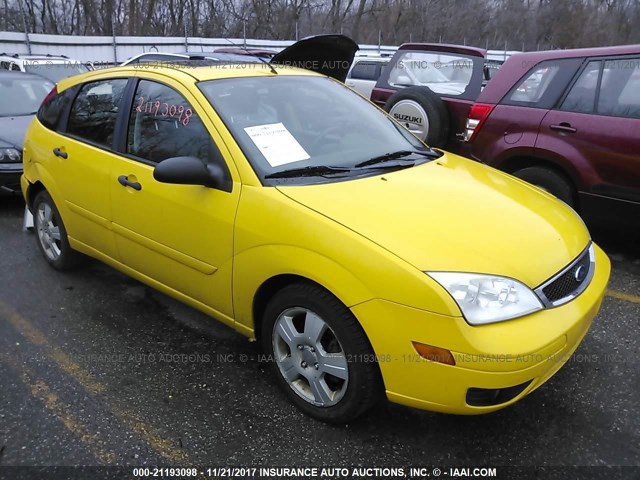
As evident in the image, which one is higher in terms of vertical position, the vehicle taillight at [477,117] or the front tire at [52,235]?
the vehicle taillight at [477,117]

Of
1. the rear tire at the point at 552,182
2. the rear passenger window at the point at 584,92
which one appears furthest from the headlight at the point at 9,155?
the rear passenger window at the point at 584,92

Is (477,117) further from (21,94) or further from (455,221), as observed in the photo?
(21,94)

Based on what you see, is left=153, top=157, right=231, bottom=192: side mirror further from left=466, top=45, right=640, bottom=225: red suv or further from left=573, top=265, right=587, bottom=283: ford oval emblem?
left=466, top=45, right=640, bottom=225: red suv

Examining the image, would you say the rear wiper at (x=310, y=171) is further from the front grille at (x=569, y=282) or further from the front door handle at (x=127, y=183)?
the front grille at (x=569, y=282)

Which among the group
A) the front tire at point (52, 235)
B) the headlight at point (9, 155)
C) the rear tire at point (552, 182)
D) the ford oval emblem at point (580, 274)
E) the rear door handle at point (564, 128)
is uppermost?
the rear door handle at point (564, 128)

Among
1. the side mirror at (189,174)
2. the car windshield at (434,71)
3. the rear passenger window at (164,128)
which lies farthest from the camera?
the car windshield at (434,71)

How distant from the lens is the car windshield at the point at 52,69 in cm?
1070

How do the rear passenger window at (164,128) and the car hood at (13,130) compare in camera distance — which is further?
the car hood at (13,130)

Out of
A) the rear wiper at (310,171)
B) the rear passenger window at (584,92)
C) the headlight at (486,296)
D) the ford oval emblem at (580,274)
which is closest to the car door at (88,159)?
the rear wiper at (310,171)

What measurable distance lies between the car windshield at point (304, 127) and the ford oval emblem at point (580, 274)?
3.50ft

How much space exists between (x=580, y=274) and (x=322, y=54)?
111 inches

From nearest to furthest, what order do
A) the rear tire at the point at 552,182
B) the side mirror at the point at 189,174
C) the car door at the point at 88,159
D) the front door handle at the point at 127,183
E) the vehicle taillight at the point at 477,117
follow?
1. the side mirror at the point at 189,174
2. the front door handle at the point at 127,183
3. the car door at the point at 88,159
4. the rear tire at the point at 552,182
5. the vehicle taillight at the point at 477,117

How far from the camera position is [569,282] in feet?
7.93

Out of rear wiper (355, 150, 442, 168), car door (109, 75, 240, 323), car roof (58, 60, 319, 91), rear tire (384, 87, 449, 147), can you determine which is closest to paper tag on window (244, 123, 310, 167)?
car door (109, 75, 240, 323)
